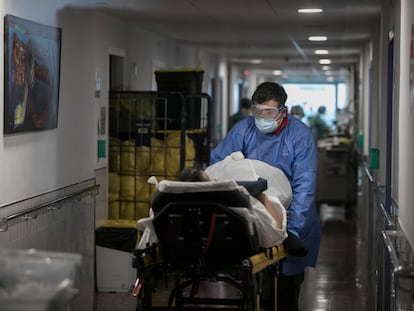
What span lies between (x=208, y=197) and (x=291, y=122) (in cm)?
142

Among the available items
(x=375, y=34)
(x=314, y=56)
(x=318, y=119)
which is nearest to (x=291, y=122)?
(x=375, y=34)

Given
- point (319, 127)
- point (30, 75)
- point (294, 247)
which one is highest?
point (30, 75)

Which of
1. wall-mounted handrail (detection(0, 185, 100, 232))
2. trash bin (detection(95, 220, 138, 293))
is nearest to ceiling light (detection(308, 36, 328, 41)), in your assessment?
trash bin (detection(95, 220, 138, 293))

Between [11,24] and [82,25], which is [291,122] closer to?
[11,24]

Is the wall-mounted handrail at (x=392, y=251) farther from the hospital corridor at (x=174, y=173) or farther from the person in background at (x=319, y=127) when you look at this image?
the person in background at (x=319, y=127)

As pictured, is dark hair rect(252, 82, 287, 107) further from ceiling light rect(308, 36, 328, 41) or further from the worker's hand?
ceiling light rect(308, 36, 328, 41)

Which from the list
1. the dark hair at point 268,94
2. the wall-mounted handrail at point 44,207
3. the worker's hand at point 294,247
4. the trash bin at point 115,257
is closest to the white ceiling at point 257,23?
the wall-mounted handrail at point 44,207

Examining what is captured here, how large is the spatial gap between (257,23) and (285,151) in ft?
16.5

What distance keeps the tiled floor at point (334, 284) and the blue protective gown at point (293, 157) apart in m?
1.76

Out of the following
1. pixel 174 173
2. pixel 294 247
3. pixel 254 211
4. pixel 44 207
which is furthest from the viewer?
pixel 174 173

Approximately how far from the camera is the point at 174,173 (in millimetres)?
7621

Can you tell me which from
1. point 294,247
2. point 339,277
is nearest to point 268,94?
point 294,247

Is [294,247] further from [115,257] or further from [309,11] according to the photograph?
[309,11]

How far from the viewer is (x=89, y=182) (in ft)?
22.8
